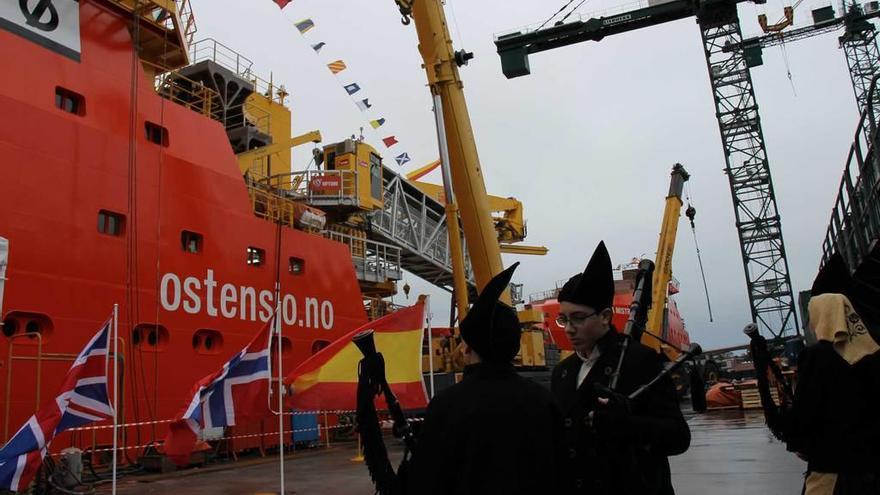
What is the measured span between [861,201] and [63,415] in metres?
9.69

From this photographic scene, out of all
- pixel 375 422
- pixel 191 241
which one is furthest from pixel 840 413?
pixel 191 241

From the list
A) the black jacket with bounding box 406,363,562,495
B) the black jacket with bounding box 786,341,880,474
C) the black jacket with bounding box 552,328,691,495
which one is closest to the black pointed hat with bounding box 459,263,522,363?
the black jacket with bounding box 406,363,562,495

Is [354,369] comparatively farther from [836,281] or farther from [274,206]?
[274,206]

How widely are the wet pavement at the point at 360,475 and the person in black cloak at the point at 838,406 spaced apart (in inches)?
172

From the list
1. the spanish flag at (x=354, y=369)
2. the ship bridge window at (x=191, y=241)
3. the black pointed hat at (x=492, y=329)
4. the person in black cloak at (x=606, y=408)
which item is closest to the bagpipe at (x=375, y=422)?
the person in black cloak at (x=606, y=408)

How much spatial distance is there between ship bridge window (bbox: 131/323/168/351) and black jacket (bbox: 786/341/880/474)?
924cm

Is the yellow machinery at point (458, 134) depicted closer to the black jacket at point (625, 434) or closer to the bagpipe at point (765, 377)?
the bagpipe at point (765, 377)

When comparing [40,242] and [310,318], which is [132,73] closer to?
[40,242]

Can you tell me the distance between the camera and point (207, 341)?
11.3 m

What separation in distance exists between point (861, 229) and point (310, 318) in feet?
31.7

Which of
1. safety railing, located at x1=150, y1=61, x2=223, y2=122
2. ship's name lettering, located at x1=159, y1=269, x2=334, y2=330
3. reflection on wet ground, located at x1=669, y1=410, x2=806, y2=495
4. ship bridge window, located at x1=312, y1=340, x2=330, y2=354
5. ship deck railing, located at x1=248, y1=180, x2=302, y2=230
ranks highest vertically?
safety railing, located at x1=150, y1=61, x2=223, y2=122

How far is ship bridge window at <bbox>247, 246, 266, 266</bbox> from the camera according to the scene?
1278 cm

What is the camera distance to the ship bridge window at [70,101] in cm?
998

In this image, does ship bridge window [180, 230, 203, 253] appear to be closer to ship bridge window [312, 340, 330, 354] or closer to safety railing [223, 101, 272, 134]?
ship bridge window [312, 340, 330, 354]
